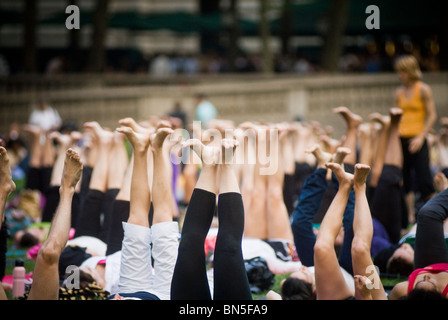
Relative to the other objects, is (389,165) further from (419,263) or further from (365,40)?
(365,40)

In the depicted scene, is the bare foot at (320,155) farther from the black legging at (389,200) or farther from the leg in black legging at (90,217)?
the leg in black legging at (90,217)

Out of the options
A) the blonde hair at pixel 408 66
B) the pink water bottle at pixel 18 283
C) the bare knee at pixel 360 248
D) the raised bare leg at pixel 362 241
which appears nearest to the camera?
the raised bare leg at pixel 362 241

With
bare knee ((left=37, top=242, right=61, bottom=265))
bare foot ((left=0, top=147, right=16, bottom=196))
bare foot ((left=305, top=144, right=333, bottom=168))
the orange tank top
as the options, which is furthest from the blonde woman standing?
bare foot ((left=0, top=147, right=16, bottom=196))

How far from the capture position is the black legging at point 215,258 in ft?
13.3

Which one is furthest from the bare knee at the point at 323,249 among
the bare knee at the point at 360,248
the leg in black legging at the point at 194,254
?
the leg in black legging at the point at 194,254

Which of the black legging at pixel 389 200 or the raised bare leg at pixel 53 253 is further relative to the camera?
the black legging at pixel 389 200

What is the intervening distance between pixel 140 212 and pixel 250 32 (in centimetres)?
2410

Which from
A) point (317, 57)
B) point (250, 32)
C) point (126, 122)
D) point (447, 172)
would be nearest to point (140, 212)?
point (126, 122)

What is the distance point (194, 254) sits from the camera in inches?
163

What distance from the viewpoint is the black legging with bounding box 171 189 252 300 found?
160 inches

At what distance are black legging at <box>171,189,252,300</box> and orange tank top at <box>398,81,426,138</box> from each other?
4.33 meters

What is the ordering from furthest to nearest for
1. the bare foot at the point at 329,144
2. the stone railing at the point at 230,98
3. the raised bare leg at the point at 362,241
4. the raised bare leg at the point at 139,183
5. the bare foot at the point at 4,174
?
the stone railing at the point at 230,98 < the bare foot at the point at 329,144 < the raised bare leg at the point at 139,183 < the bare foot at the point at 4,174 < the raised bare leg at the point at 362,241

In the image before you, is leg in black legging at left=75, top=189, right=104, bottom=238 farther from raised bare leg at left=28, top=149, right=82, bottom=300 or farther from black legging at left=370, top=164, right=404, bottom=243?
black legging at left=370, top=164, right=404, bottom=243

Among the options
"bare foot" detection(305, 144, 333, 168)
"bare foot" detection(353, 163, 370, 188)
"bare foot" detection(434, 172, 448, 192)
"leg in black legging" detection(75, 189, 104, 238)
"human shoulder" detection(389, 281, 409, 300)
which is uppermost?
"bare foot" detection(305, 144, 333, 168)
